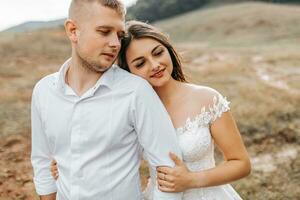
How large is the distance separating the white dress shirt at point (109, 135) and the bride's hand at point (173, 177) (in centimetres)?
5

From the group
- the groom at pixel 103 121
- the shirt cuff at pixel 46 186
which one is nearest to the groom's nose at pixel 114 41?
the groom at pixel 103 121

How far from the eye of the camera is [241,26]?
30750mm

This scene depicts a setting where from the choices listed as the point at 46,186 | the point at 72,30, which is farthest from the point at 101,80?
the point at 46,186

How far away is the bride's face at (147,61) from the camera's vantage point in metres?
3.41

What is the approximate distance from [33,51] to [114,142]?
1372 centimetres

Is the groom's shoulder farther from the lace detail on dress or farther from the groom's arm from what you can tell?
the lace detail on dress

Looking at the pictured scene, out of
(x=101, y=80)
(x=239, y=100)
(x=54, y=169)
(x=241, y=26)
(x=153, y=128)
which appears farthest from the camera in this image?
(x=241, y=26)

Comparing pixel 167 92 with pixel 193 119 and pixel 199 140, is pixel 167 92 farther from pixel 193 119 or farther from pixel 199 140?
pixel 199 140

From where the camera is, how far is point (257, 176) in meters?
6.68

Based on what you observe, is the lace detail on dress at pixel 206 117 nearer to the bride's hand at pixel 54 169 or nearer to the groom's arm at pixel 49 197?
the bride's hand at pixel 54 169

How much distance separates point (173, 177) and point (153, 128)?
363 mm

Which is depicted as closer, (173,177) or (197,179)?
(173,177)

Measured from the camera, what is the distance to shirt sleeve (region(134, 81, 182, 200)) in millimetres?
2877

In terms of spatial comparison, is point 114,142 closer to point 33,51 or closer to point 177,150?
point 177,150
